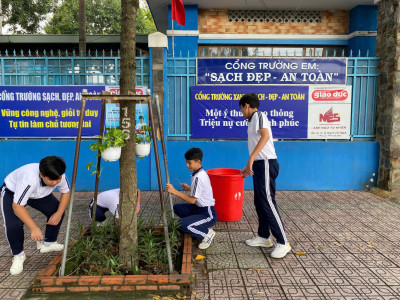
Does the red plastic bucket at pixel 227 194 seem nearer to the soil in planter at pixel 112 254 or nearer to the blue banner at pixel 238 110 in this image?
the soil in planter at pixel 112 254

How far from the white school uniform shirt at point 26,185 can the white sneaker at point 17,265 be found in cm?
62

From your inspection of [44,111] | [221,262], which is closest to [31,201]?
[221,262]

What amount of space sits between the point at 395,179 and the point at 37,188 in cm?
604

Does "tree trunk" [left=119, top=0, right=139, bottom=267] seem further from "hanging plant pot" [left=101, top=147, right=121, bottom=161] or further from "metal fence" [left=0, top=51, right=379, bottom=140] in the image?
"metal fence" [left=0, top=51, right=379, bottom=140]

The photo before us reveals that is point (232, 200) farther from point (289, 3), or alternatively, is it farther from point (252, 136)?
point (289, 3)

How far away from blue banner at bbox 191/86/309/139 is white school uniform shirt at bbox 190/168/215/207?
2.57 meters

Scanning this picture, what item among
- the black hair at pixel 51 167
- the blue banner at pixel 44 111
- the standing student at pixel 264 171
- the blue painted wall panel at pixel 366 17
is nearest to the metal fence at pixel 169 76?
the blue banner at pixel 44 111

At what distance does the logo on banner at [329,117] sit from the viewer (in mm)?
6215

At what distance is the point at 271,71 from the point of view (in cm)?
618

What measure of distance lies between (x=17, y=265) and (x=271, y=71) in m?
5.14

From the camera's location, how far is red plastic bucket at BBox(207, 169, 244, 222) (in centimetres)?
448

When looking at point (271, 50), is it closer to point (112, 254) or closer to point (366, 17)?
point (366, 17)

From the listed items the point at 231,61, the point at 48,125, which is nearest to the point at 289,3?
the point at 231,61

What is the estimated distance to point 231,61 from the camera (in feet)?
20.2
